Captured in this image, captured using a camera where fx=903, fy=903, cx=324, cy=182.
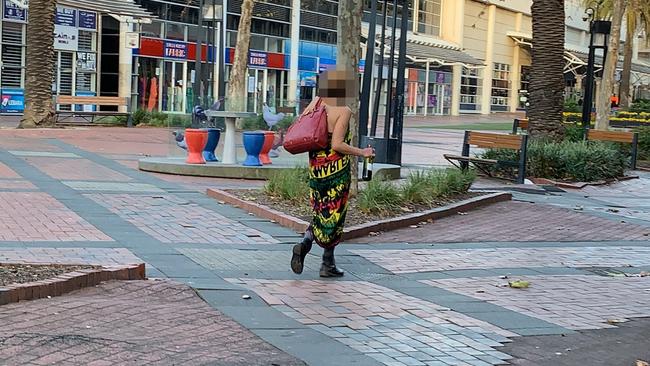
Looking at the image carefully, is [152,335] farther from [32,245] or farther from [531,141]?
[531,141]

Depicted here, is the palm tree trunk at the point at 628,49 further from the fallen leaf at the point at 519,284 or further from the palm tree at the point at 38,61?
the fallen leaf at the point at 519,284

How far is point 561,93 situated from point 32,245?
1292cm

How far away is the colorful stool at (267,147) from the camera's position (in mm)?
15773

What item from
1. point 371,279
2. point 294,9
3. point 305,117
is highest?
point 294,9

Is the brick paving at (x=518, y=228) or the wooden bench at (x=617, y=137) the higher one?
the wooden bench at (x=617, y=137)

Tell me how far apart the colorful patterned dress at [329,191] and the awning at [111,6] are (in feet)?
77.8

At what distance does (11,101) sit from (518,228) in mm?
25589

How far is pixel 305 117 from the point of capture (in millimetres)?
7684

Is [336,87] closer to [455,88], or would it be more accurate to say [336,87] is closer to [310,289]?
[310,289]

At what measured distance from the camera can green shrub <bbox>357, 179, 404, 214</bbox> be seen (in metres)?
10.8

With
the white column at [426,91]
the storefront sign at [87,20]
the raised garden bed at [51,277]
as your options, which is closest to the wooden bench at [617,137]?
the raised garden bed at [51,277]

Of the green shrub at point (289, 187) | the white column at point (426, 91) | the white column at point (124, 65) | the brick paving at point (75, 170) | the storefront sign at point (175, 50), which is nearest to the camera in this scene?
the green shrub at point (289, 187)

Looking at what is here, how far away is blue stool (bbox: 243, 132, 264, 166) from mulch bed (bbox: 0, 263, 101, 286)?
28.0 ft

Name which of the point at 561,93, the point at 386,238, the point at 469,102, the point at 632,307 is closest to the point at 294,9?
the point at 469,102
